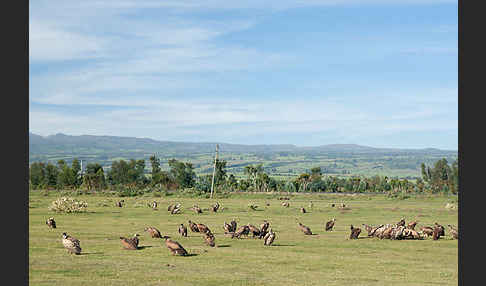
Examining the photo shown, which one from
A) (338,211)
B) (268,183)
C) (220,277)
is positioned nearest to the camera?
(220,277)

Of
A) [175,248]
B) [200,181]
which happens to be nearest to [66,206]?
[175,248]

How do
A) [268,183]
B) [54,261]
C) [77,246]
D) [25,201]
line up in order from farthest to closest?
[268,183] → [77,246] → [54,261] → [25,201]

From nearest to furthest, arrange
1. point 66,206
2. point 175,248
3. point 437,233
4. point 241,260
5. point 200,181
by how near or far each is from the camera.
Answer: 1. point 241,260
2. point 175,248
3. point 437,233
4. point 66,206
5. point 200,181

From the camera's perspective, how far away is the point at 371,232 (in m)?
30.6

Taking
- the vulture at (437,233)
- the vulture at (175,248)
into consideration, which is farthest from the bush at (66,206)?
the vulture at (437,233)

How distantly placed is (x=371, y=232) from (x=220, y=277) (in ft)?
43.8

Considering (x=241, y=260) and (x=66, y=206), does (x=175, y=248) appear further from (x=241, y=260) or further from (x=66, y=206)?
(x=66, y=206)

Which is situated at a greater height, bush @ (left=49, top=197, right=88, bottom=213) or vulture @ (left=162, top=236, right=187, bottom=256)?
vulture @ (left=162, top=236, right=187, bottom=256)

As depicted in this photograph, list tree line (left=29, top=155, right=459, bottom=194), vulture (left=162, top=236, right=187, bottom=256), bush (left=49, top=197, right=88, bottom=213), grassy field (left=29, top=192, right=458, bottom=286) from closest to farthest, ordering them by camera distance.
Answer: grassy field (left=29, top=192, right=458, bottom=286) < vulture (left=162, top=236, right=187, bottom=256) < bush (left=49, top=197, right=88, bottom=213) < tree line (left=29, top=155, right=459, bottom=194)

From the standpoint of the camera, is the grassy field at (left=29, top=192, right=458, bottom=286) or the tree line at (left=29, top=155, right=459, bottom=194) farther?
the tree line at (left=29, top=155, right=459, bottom=194)

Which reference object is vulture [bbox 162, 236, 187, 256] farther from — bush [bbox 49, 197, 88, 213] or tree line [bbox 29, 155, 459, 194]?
tree line [bbox 29, 155, 459, 194]

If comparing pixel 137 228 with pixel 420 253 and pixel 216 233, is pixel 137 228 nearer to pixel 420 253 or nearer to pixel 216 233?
pixel 216 233

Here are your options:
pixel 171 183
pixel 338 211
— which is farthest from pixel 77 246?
pixel 171 183

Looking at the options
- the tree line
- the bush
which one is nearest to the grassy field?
the bush
